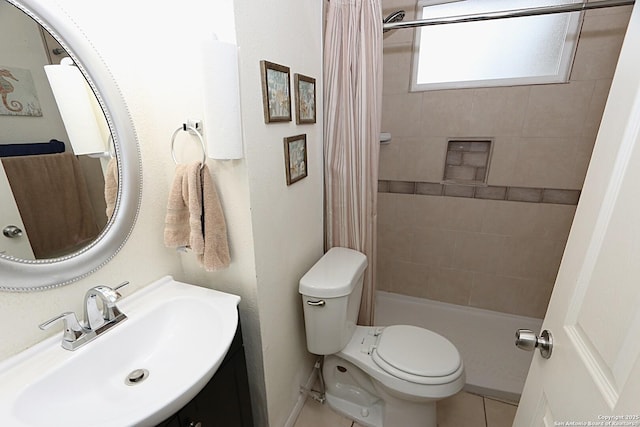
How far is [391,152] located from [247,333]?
1560mm

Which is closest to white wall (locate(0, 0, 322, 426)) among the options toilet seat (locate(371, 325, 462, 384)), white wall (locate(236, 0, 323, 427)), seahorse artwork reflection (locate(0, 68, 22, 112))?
white wall (locate(236, 0, 323, 427))

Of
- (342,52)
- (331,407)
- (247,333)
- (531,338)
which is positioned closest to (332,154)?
(342,52)

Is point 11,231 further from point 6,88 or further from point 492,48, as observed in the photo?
point 492,48

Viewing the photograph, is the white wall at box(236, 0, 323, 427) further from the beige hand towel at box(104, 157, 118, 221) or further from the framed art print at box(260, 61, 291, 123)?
the beige hand towel at box(104, 157, 118, 221)

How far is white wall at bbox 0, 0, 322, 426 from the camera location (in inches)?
33.8

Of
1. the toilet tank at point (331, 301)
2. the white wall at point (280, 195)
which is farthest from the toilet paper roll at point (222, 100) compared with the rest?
the toilet tank at point (331, 301)

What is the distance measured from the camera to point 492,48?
5.99 feet

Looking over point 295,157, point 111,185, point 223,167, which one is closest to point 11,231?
point 111,185

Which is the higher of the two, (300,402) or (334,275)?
(334,275)

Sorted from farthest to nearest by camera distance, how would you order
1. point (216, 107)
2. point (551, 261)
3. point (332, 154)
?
point (551, 261), point (332, 154), point (216, 107)

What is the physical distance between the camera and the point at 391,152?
Answer: 216 cm

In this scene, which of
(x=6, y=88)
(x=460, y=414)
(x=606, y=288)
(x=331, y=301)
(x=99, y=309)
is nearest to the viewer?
(x=606, y=288)

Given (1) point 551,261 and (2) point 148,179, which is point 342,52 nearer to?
(2) point 148,179

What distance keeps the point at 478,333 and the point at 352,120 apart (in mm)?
1742
